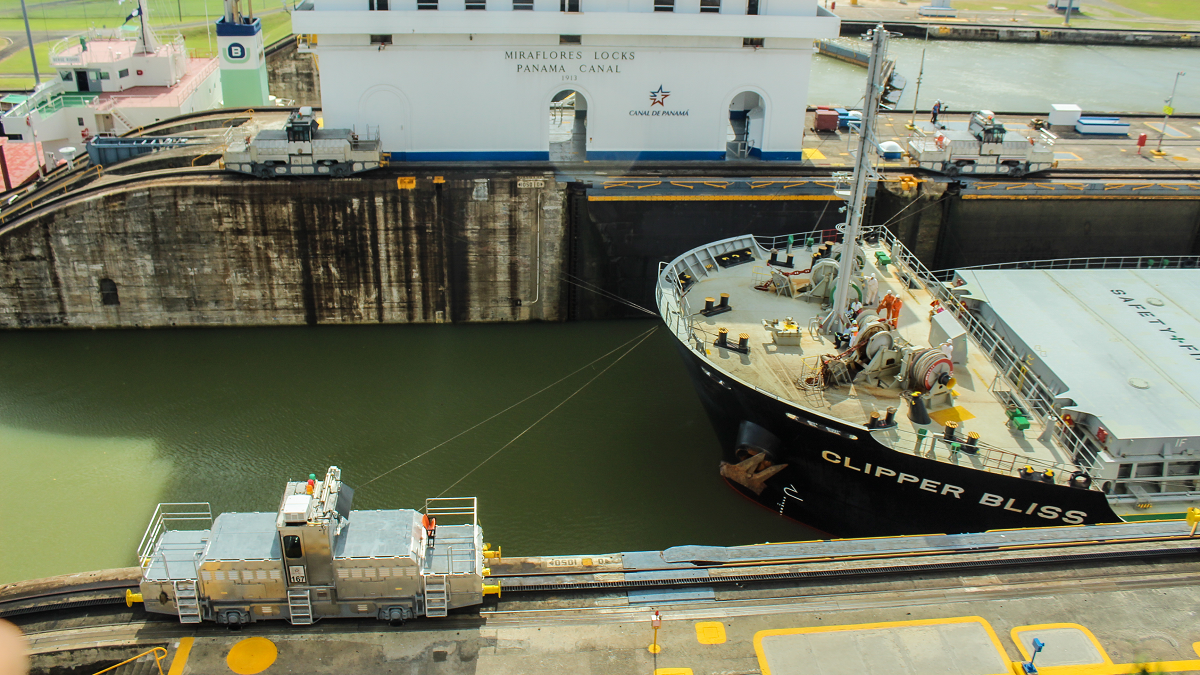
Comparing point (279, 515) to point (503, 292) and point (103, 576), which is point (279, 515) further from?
point (503, 292)

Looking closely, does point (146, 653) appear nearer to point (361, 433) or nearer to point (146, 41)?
point (361, 433)

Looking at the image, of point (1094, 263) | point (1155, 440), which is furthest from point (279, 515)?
point (1094, 263)

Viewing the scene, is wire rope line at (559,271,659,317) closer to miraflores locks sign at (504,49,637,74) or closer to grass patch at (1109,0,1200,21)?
miraflores locks sign at (504,49,637,74)

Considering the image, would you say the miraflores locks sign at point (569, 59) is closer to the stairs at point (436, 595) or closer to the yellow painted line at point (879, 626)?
the stairs at point (436, 595)

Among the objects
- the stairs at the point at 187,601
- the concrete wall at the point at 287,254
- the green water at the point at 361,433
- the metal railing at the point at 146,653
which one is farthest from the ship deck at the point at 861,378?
the metal railing at the point at 146,653

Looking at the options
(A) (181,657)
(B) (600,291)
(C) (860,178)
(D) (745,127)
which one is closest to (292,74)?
(D) (745,127)

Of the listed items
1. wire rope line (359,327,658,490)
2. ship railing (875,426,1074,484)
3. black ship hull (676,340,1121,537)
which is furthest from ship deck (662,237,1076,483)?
wire rope line (359,327,658,490)
